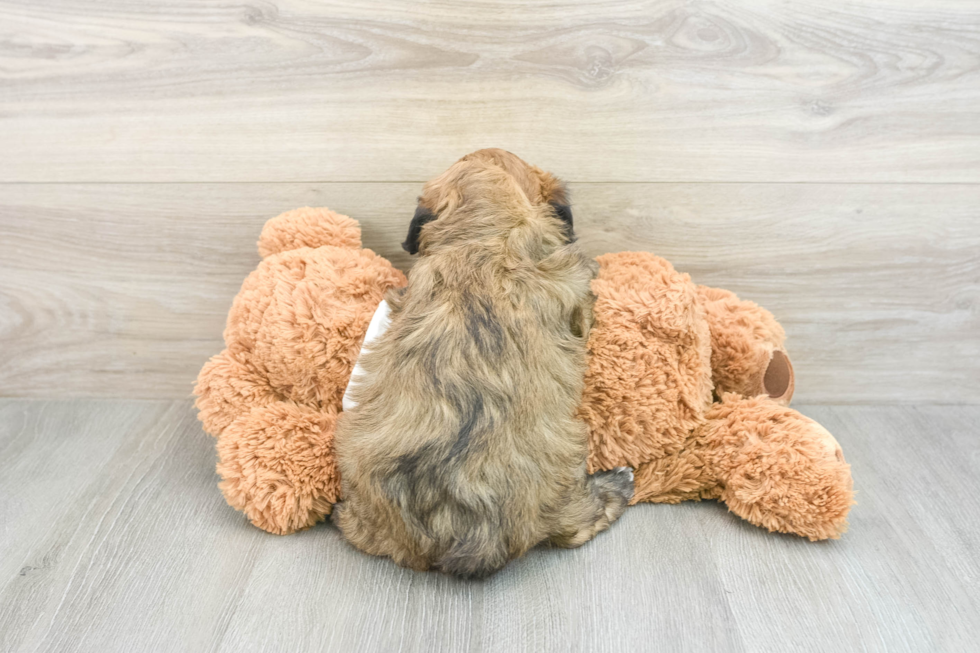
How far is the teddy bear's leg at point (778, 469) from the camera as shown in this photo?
4.16 feet

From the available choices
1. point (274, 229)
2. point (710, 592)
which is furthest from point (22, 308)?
point (710, 592)

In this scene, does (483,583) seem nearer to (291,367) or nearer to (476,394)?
(476,394)

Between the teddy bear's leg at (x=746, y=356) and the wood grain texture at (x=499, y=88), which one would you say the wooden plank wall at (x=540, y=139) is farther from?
the teddy bear's leg at (x=746, y=356)

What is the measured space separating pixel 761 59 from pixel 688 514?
0.98m

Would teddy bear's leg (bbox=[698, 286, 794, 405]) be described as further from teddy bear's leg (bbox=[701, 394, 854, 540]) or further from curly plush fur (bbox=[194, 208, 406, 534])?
curly plush fur (bbox=[194, 208, 406, 534])

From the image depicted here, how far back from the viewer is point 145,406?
5.91 ft

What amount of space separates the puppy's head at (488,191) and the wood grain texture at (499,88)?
8.1 inches

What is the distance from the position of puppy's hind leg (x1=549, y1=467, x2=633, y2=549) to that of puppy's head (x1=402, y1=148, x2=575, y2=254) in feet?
1.60

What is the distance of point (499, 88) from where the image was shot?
1.47 meters

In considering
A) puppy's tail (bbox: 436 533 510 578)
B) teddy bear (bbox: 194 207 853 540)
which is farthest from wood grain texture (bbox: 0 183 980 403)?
puppy's tail (bbox: 436 533 510 578)

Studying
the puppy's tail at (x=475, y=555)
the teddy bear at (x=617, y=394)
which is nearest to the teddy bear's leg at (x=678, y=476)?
the teddy bear at (x=617, y=394)

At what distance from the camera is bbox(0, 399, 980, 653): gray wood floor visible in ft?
3.70

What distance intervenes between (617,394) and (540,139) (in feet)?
1.95

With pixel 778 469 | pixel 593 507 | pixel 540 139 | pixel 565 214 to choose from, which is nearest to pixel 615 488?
pixel 593 507
